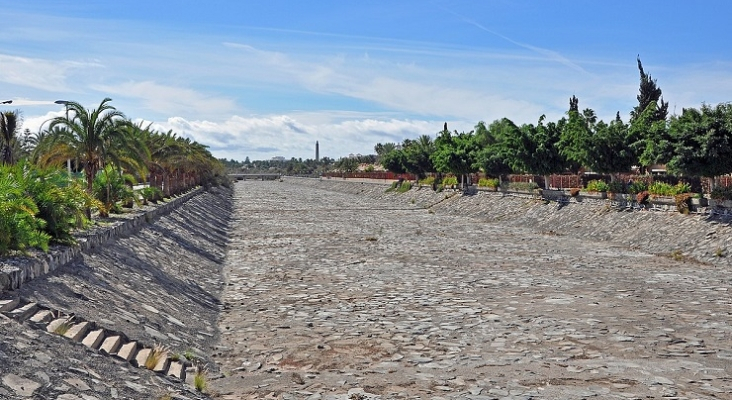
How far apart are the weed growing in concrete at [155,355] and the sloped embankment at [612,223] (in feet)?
66.3

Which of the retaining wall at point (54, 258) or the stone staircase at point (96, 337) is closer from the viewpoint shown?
the stone staircase at point (96, 337)

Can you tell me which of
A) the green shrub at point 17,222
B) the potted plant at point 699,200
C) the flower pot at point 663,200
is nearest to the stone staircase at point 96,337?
the green shrub at point 17,222

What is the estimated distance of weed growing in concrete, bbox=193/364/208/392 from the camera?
10.2 metres

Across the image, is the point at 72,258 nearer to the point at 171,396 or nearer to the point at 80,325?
the point at 80,325

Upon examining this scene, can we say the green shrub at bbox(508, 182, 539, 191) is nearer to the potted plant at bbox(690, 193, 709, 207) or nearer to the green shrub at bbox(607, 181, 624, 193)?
the green shrub at bbox(607, 181, 624, 193)

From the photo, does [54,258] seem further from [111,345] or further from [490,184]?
[490,184]

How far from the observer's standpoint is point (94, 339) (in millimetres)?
10117

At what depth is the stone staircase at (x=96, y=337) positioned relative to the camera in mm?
9617

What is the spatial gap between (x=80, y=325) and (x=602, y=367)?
315 inches

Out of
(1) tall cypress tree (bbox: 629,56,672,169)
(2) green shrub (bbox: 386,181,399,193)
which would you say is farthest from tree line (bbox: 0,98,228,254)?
(2) green shrub (bbox: 386,181,399,193)

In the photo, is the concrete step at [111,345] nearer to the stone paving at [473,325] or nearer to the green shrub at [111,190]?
the stone paving at [473,325]

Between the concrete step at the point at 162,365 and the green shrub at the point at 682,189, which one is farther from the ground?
the green shrub at the point at 682,189

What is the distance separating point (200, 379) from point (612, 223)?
2949cm

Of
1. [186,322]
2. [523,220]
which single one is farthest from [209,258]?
[523,220]
